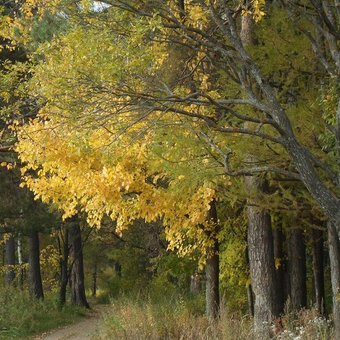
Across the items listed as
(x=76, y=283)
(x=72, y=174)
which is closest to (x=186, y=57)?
(x=72, y=174)

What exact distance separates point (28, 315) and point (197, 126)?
12126mm

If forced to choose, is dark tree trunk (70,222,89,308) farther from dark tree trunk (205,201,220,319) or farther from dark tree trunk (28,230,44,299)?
dark tree trunk (205,201,220,319)

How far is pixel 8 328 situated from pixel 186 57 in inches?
332

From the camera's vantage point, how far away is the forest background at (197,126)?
734 cm

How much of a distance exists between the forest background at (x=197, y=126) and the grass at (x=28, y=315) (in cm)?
97

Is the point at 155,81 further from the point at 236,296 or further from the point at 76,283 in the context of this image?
the point at 76,283

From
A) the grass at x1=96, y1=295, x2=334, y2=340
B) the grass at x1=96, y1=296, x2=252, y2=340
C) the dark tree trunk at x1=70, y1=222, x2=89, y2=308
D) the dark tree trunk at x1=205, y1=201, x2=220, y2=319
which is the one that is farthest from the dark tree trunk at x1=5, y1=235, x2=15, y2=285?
the grass at x1=96, y1=296, x2=252, y2=340

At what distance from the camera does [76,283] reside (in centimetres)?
2675

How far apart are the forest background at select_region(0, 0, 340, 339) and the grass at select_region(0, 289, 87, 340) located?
97 cm

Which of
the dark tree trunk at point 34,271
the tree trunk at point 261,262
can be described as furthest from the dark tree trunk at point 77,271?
the tree trunk at point 261,262

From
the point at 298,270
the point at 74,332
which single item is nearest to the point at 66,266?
the point at 74,332

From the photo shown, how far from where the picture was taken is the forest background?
734cm

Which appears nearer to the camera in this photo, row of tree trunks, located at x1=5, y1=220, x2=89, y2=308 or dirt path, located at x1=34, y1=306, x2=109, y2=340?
dirt path, located at x1=34, y1=306, x2=109, y2=340

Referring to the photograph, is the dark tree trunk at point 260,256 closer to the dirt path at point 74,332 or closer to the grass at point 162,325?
the grass at point 162,325
